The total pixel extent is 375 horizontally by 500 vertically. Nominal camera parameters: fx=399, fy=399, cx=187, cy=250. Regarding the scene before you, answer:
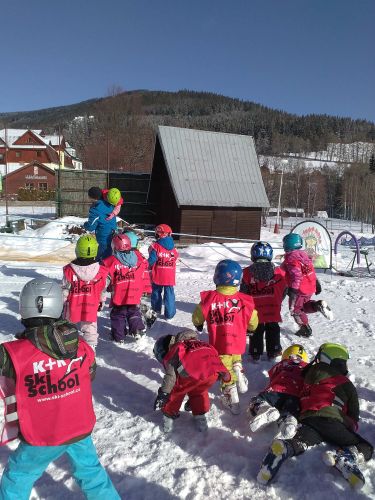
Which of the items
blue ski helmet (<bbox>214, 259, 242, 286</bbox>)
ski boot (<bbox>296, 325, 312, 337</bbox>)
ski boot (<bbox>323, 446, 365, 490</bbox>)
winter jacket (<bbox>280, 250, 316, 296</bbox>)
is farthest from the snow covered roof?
ski boot (<bbox>323, 446, 365, 490</bbox>)

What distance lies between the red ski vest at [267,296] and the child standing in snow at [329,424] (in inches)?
52.6

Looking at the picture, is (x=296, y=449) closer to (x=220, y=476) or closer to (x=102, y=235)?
(x=220, y=476)

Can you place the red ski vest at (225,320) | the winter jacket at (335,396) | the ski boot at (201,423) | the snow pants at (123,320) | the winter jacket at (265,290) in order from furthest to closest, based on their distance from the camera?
1. the snow pants at (123,320)
2. the winter jacket at (265,290)
3. the red ski vest at (225,320)
4. the ski boot at (201,423)
5. the winter jacket at (335,396)

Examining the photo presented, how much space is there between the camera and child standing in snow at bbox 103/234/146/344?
5109 millimetres

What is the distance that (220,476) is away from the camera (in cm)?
280

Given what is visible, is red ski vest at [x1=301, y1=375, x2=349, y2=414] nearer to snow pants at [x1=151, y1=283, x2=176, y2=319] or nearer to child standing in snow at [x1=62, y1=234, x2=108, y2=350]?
child standing in snow at [x1=62, y1=234, x2=108, y2=350]

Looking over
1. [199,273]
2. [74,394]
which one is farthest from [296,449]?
[199,273]

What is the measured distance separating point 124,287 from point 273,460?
2.91 meters

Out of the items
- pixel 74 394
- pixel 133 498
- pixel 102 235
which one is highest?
pixel 102 235

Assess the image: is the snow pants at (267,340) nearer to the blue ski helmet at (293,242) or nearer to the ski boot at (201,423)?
the blue ski helmet at (293,242)

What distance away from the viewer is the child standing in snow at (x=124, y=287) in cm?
511

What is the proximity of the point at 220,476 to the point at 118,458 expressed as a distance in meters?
0.77

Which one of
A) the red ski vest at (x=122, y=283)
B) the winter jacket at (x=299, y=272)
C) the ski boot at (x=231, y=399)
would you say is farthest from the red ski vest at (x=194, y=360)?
the winter jacket at (x=299, y=272)

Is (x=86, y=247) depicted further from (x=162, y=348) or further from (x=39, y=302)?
(x=39, y=302)
